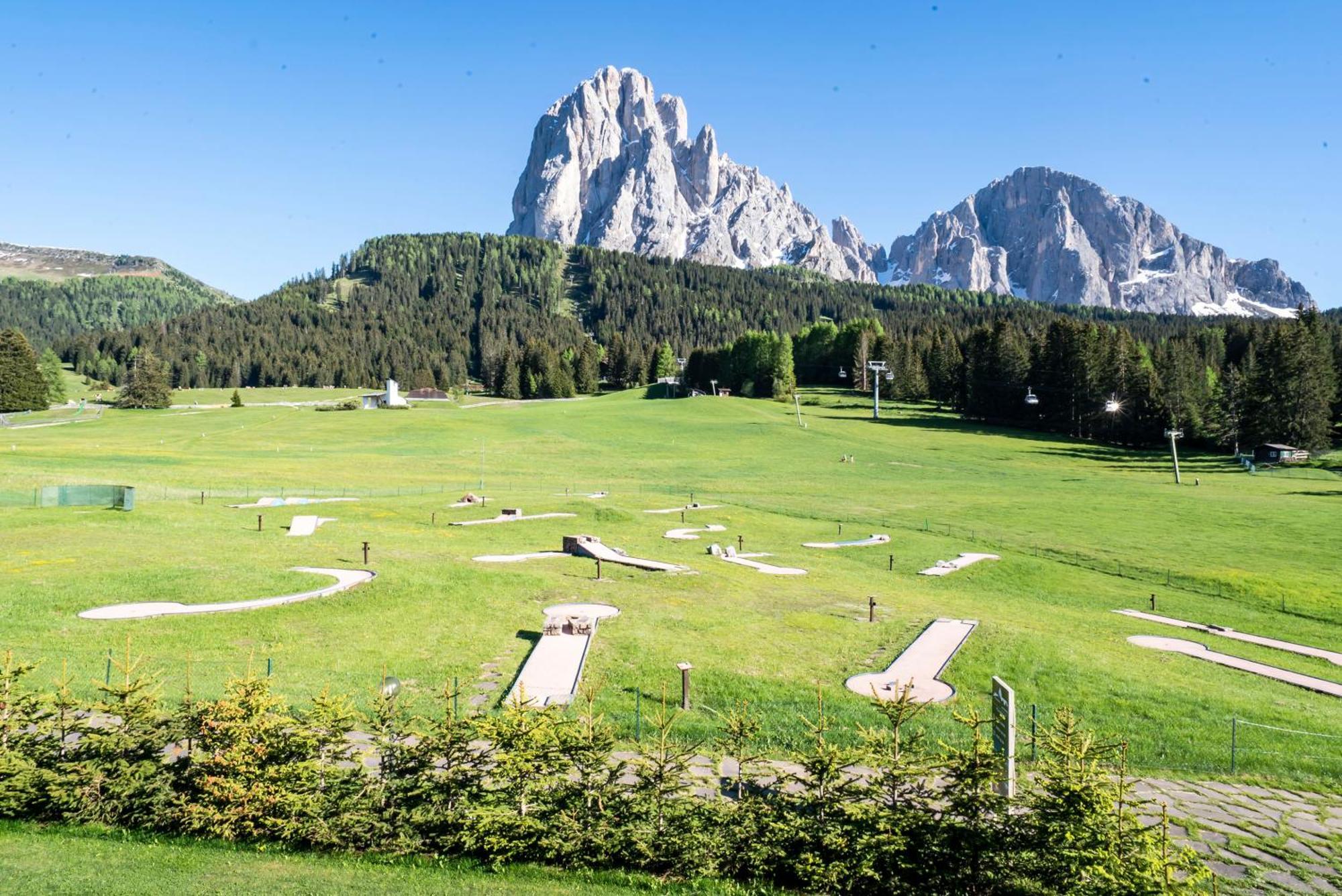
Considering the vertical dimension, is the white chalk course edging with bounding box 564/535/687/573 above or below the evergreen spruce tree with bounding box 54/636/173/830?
below

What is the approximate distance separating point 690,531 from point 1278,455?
94270 millimetres

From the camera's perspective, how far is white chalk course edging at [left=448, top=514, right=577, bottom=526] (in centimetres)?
4747

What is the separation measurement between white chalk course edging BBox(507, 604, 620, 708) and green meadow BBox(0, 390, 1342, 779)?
524 millimetres

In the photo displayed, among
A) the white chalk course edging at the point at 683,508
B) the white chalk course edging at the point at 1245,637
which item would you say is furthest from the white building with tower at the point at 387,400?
the white chalk course edging at the point at 1245,637

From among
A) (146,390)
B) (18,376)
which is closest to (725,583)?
(18,376)

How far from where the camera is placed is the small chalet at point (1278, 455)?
100 m

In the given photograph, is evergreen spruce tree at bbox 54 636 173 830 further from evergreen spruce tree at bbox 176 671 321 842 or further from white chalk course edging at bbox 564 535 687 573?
white chalk course edging at bbox 564 535 687 573

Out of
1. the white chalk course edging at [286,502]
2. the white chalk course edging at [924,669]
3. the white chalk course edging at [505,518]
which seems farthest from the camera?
the white chalk course edging at [286,502]

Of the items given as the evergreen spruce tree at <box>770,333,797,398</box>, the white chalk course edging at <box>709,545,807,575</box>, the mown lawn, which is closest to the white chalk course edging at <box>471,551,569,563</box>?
the white chalk course edging at <box>709,545,807,575</box>

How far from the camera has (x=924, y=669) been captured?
22.9 meters

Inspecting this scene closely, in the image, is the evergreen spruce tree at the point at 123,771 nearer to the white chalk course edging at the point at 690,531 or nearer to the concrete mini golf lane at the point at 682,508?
the white chalk course edging at the point at 690,531

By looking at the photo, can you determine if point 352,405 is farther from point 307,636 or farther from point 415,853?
point 415,853

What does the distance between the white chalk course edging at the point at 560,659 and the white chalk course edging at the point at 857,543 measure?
78.8ft

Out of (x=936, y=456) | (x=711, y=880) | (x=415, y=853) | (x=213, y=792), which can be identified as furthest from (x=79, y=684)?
(x=936, y=456)
